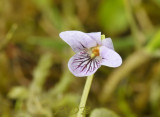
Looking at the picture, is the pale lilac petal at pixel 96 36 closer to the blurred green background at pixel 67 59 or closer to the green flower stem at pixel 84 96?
the green flower stem at pixel 84 96

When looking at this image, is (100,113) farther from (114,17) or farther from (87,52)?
(114,17)

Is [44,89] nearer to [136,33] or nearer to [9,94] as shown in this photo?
[9,94]

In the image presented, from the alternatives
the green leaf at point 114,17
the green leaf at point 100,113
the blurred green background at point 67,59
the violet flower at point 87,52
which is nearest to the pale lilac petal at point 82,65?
the violet flower at point 87,52

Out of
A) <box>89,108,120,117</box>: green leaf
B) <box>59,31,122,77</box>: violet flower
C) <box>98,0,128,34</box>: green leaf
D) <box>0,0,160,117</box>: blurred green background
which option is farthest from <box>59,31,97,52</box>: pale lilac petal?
<box>98,0,128,34</box>: green leaf

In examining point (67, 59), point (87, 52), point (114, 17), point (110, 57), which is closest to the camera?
point (110, 57)

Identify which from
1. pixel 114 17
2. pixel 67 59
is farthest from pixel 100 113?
pixel 114 17

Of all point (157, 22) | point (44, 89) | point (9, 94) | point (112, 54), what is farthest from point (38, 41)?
point (112, 54)

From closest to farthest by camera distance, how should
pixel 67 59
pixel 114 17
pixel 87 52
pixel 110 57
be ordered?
pixel 110 57, pixel 87 52, pixel 67 59, pixel 114 17

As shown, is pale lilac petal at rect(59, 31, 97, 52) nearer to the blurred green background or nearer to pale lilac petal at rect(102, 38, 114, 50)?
pale lilac petal at rect(102, 38, 114, 50)
